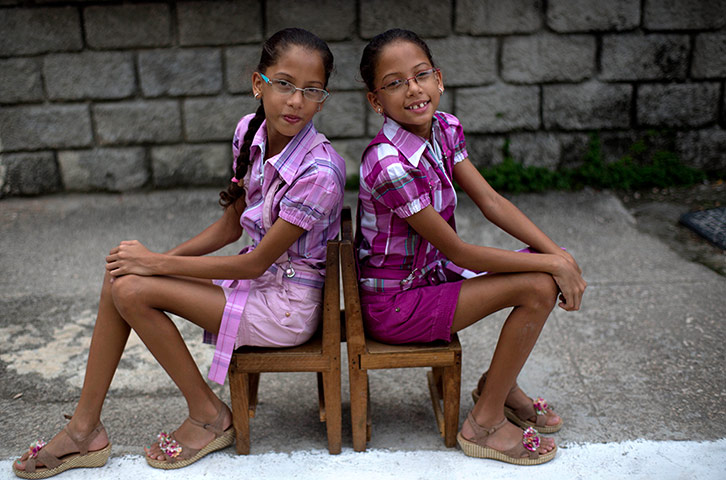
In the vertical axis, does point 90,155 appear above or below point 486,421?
above

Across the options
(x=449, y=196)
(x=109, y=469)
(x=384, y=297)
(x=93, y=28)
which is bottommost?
(x=109, y=469)

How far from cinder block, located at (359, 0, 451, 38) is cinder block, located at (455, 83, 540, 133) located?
46 centimetres

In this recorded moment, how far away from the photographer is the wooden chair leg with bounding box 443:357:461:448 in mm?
2432

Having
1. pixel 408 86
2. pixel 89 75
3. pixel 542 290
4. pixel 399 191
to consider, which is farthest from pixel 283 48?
pixel 89 75

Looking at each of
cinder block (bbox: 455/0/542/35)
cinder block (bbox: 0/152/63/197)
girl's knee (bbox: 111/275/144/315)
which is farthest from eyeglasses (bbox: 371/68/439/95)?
cinder block (bbox: 0/152/63/197)

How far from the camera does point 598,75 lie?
4.85 metres

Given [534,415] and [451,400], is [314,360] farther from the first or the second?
[534,415]

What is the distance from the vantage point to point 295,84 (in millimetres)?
2328

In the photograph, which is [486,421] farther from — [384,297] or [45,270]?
[45,270]

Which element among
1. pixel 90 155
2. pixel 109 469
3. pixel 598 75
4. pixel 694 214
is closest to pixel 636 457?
pixel 109 469

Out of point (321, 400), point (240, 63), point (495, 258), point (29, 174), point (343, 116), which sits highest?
point (240, 63)

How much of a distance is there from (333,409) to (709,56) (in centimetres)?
389

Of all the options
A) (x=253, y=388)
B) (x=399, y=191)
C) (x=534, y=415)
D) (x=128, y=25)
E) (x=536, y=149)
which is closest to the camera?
(x=399, y=191)

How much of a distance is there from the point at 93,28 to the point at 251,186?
2886 millimetres
